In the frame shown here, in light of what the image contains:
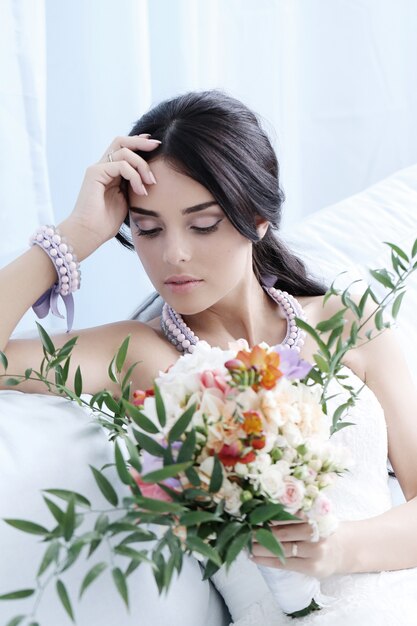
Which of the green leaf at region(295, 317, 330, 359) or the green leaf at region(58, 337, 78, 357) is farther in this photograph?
the green leaf at region(58, 337, 78, 357)

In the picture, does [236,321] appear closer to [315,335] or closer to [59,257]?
[59,257]

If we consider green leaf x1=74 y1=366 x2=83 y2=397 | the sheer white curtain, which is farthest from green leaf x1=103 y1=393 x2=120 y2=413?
the sheer white curtain

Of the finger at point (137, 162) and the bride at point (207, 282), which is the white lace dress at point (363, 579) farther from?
the finger at point (137, 162)

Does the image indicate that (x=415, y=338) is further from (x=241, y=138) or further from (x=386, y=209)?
(x=241, y=138)

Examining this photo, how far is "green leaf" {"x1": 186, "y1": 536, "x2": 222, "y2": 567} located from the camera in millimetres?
874

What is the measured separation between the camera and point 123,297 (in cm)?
250

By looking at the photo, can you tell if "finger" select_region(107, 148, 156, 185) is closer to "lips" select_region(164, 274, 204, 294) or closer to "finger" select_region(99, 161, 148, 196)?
"finger" select_region(99, 161, 148, 196)

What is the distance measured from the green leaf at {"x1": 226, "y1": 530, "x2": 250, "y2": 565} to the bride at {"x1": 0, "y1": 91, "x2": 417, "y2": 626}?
0.35 metres

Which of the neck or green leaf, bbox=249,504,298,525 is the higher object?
green leaf, bbox=249,504,298,525

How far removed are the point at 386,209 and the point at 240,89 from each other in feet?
2.29

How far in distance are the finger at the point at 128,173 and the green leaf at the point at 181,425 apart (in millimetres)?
565

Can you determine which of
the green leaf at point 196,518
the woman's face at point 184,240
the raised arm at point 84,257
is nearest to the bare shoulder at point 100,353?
the raised arm at point 84,257

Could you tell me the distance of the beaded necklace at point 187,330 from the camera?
156 centimetres

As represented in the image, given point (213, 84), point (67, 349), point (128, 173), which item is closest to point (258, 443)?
point (67, 349)
